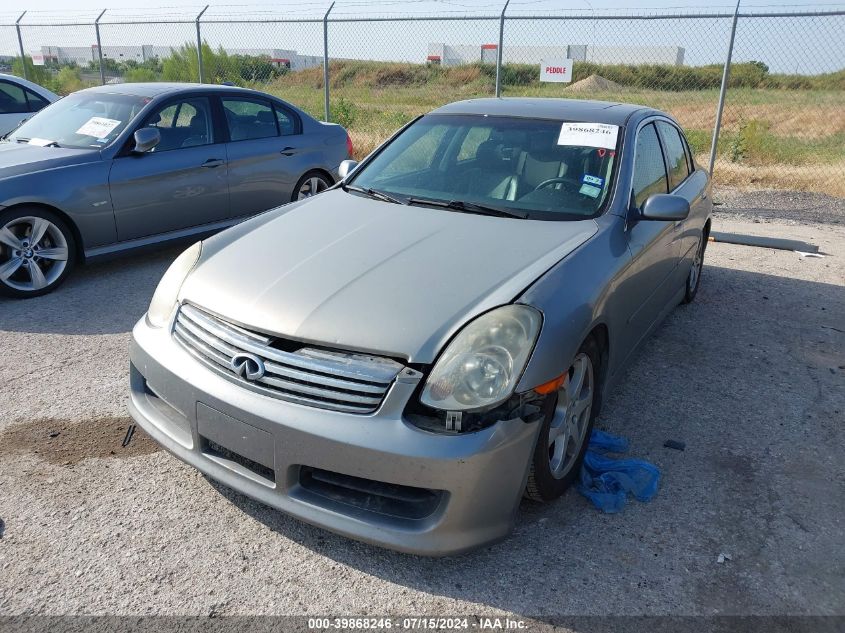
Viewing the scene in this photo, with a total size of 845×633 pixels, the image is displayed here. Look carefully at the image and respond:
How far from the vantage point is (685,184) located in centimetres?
479

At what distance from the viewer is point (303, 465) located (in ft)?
7.81

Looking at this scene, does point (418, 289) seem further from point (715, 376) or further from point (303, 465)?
point (715, 376)

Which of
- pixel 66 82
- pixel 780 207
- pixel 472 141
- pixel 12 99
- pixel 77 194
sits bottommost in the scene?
pixel 780 207

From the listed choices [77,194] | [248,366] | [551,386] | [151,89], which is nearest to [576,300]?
[551,386]

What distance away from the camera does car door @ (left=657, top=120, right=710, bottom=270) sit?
4484mm

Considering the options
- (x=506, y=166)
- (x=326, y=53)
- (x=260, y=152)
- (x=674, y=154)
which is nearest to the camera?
(x=506, y=166)

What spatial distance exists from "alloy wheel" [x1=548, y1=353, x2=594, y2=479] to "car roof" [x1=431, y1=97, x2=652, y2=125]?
1616mm

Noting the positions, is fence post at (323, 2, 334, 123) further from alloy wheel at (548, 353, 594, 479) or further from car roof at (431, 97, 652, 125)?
alloy wheel at (548, 353, 594, 479)

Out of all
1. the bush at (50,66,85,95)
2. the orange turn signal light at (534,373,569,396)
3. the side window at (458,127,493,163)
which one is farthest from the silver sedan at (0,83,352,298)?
the bush at (50,66,85,95)

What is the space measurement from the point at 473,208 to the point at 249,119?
13.2 feet

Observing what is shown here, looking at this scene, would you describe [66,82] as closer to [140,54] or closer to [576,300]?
[140,54]

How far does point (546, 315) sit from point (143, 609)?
1.71 meters

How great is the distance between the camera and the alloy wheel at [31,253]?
5266 mm

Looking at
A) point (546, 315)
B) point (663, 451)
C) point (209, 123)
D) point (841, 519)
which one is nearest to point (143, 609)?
point (546, 315)
